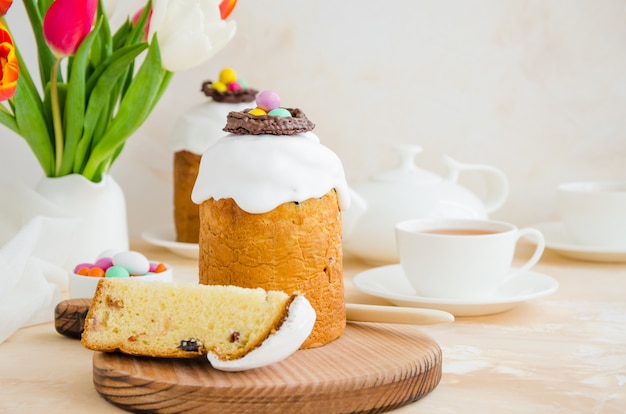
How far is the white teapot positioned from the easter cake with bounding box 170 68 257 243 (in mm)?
246

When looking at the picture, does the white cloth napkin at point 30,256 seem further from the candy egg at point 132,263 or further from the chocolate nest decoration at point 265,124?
the chocolate nest decoration at point 265,124

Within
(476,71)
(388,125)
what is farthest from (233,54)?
(476,71)

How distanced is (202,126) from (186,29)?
0.24 meters

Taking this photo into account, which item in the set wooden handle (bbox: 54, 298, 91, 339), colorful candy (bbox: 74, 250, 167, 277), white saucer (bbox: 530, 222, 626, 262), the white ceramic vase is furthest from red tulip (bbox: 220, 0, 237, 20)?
white saucer (bbox: 530, 222, 626, 262)

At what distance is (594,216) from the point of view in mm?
1446

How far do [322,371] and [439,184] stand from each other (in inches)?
27.8

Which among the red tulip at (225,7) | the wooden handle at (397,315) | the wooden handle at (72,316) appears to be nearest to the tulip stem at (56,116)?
the red tulip at (225,7)

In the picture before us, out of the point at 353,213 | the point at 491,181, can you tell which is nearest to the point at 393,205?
the point at 353,213

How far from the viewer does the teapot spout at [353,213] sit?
141 centimetres

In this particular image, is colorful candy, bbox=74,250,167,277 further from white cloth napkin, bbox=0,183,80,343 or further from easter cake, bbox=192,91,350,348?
easter cake, bbox=192,91,350,348

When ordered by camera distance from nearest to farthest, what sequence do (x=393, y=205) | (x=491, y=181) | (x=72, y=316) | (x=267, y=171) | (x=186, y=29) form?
(x=267, y=171), (x=72, y=316), (x=186, y=29), (x=393, y=205), (x=491, y=181)

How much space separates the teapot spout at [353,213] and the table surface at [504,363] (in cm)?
17

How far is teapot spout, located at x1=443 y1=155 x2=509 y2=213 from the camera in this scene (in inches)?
60.7

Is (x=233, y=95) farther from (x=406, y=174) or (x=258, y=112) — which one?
(x=258, y=112)
